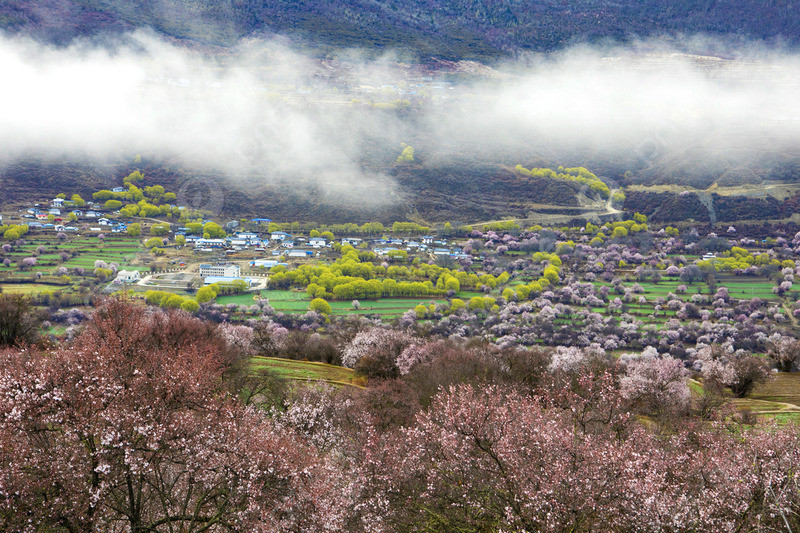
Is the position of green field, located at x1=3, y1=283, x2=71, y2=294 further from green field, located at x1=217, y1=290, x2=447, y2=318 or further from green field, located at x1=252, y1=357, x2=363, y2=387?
green field, located at x1=252, y1=357, x2=363, y2=387

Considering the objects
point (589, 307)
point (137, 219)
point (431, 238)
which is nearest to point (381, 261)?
point (431, 238)

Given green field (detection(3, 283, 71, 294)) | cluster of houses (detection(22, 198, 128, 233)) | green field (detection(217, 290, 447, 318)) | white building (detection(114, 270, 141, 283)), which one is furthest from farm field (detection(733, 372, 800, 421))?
cluster of houses (detection(22, 198, 128, 233))

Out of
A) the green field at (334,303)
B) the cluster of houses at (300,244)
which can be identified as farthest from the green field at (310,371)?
the cluster of houses at (300,244)

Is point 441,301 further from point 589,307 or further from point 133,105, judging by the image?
point 133,105

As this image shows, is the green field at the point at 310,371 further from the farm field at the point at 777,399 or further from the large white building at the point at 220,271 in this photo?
the large white building at the point at 220,271

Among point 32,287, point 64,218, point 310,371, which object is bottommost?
point 32,287

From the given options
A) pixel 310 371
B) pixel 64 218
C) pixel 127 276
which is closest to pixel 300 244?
pixel 127 276

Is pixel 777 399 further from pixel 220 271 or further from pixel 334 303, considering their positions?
pixel 220 271
